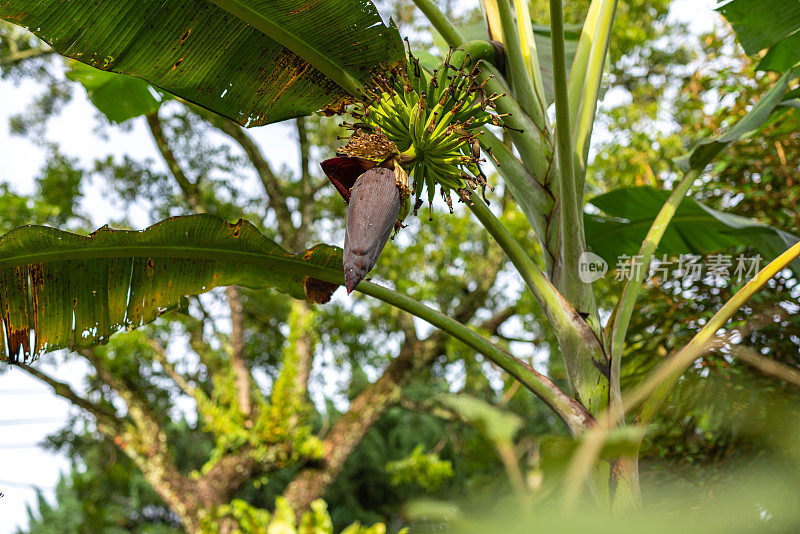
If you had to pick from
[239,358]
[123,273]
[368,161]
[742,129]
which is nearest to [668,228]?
[742,129]

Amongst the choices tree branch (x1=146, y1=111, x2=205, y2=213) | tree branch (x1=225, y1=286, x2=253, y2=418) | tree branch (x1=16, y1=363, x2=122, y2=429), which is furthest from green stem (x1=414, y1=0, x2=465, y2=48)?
tree branch (x1=16, y1=363, x2=122, y2=429)

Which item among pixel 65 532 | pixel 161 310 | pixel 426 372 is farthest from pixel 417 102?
pixel 65 532

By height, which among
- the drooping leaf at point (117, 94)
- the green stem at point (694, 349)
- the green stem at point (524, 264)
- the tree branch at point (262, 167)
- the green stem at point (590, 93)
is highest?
the tree branch at point (262, 167)

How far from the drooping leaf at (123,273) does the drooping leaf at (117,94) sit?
81 cm

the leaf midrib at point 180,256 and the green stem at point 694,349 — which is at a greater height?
the leaf midrib at point 180,256

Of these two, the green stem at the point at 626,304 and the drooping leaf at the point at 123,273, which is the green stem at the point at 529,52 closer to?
the green stem at the point at 626,304

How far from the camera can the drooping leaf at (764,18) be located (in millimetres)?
1629

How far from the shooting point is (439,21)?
4.28ft

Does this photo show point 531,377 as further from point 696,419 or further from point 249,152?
point 249,152

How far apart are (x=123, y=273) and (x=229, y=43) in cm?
64

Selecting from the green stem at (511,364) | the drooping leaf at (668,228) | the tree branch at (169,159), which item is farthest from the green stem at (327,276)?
the tree branch at (169,159)

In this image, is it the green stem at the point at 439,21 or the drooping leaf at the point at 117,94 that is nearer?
the green stem at the point at 439,21

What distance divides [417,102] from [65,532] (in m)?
9.81

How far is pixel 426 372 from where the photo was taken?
7395 mm
